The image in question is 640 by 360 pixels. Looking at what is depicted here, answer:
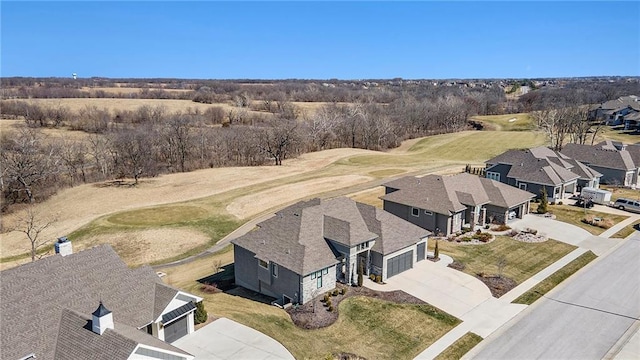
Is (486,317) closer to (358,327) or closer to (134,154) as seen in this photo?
(358,327)

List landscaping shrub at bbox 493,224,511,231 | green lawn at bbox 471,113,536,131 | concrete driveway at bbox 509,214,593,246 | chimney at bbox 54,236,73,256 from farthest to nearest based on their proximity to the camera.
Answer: green lawn at bbox 471,113,536,131, landscaping shrub at bbox 493,224,511,231, concrete driveway at bbox 509,214,593,246, chimney at bbox 54,236,73,256

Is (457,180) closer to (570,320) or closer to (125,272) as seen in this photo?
(570,320)

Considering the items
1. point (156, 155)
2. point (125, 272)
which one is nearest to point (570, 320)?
point (125, 272)

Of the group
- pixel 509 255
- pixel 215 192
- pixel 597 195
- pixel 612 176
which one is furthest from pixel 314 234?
pixel 612 176

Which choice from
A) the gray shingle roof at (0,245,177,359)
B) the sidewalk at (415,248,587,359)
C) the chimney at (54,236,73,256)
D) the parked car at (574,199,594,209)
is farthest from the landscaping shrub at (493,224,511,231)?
the chimney at (54,236,73,256)

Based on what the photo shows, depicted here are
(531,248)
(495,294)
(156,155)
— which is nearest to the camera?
(495,294)

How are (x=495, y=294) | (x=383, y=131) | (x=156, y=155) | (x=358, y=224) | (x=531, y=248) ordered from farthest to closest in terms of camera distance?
(x=383, y=131), (x=156, y=155), (x=531, y=248), (x=358, y=224), (x=495, y=294)

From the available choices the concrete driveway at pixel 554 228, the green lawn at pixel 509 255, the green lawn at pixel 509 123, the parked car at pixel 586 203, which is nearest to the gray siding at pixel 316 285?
the green lawn at pixel 509 255

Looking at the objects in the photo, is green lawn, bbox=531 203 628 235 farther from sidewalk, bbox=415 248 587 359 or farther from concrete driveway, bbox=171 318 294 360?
concrete driveway, bbox=171 318 294 360
